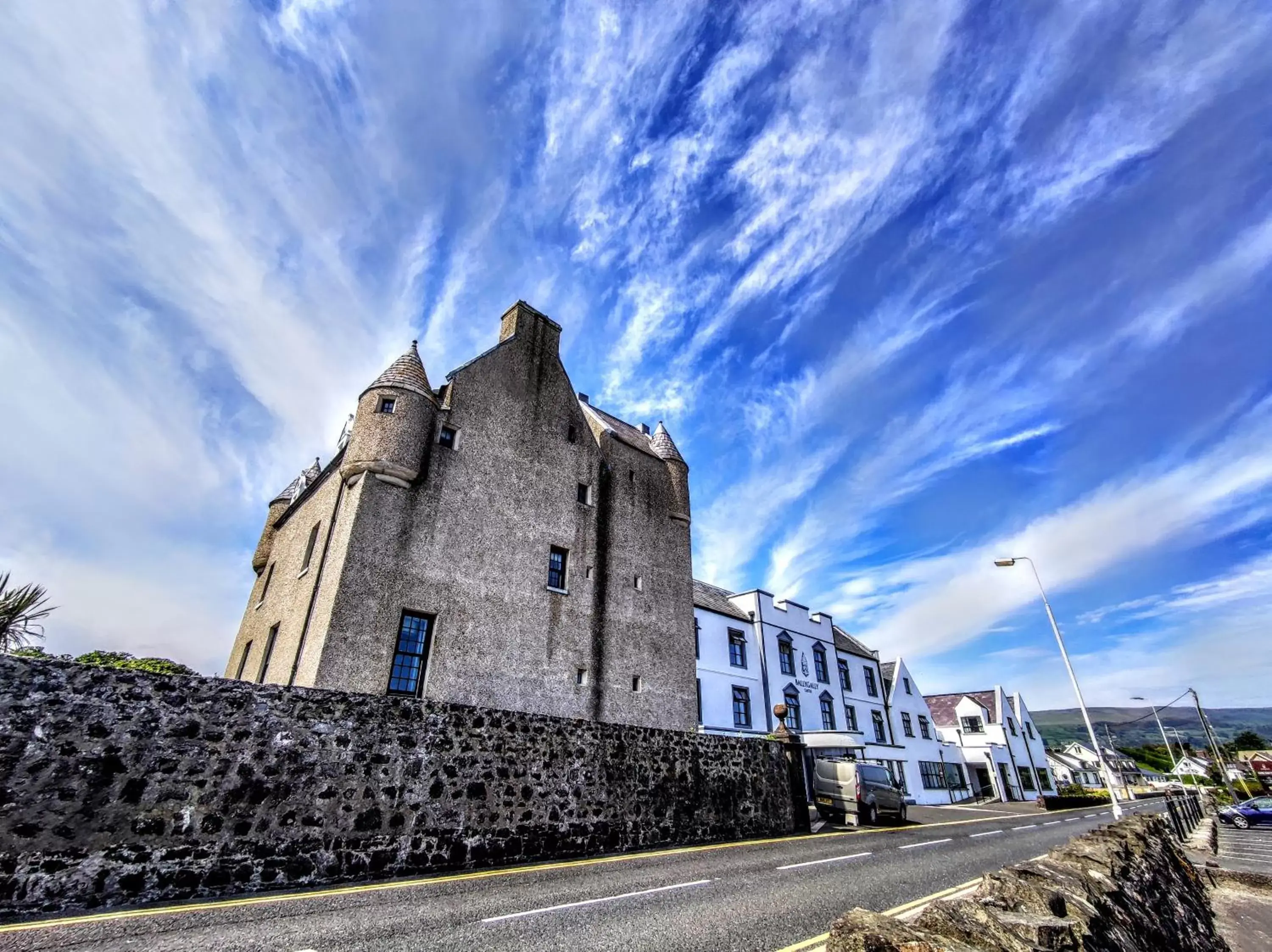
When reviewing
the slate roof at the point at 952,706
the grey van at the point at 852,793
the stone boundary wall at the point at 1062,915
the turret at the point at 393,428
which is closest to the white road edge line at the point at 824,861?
the stone boundary wall at the point at 1062,915

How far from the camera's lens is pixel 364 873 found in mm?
9602

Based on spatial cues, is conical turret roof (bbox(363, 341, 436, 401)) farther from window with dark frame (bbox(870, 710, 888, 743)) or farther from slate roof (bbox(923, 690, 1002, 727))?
slate roof (bbox(923, 690, 1002, 727))

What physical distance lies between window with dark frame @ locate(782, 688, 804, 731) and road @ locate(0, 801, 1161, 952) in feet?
66.7

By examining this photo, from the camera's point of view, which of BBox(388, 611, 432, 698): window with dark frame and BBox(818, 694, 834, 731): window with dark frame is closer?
BBox(388, 611, 432, 698): window with dark frame

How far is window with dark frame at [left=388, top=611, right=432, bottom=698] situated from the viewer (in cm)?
1606

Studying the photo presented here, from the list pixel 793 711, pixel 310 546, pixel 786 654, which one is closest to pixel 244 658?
pixel 310 546

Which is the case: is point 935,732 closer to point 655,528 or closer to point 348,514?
point 655,528

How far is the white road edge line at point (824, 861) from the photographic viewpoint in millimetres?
11032

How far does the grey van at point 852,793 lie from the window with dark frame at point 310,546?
1977 cm

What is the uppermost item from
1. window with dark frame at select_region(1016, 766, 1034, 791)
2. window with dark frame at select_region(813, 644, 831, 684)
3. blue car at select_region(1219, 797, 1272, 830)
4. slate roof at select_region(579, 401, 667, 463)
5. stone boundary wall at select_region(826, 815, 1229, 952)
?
slate roof at select_region(579, 401, 667, 463)

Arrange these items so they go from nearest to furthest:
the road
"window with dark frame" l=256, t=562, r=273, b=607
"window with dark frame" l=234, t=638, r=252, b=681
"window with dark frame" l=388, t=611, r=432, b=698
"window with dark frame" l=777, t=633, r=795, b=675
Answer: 1. the road
2. "window with dark frame" l=388, t=611, r=432, b=698
3. "window with dark frame" l=234, t=638, r=252, b=681
4. "window with dark frame" l=256, t=562, r=273, b=607
5. "window with dark frame" l=777, t=633, r=795, b=675

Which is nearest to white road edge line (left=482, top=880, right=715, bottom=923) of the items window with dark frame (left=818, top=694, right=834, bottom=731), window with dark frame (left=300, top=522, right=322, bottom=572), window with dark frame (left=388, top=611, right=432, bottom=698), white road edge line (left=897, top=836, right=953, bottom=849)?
white road edge line (left=897, top=836, right=953, bottom=849)

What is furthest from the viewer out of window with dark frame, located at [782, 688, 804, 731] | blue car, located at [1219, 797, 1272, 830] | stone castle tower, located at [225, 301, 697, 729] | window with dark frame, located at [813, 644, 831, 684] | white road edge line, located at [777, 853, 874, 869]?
window with dark frame, located at [813, 644, 831, 684]

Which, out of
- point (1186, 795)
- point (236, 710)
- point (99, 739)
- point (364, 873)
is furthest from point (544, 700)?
point (1186, 795)
